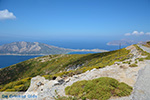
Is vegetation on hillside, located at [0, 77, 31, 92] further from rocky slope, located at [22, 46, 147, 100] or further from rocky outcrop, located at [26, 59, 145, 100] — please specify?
rocky outcrop, located at [26, 59, 145, 100]

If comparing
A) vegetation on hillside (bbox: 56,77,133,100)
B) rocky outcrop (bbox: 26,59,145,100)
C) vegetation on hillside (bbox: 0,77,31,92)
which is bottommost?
vegetation on hillside (bbox: 0,77,31,92)

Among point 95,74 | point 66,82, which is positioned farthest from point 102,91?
point 66,82

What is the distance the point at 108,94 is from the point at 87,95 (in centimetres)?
236

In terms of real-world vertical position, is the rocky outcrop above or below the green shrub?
below

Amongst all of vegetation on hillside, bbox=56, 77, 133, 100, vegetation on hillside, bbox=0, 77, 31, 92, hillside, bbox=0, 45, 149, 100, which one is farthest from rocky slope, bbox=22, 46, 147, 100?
vegetation on hillside, bbox=0, 77, 31, 92

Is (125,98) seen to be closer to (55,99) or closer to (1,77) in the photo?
(55,99)

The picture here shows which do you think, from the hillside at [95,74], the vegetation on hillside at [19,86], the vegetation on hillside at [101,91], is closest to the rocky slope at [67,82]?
the hillside at [95,74]

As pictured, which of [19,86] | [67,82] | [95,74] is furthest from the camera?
[19,86]

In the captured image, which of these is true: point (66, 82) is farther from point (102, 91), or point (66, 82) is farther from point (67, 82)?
point (102, 91)

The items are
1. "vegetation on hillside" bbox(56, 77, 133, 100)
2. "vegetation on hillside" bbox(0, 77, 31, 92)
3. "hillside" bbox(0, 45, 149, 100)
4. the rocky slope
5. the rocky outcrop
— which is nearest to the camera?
"vegetation on hillside" bbox(56, 77, 133, 100)

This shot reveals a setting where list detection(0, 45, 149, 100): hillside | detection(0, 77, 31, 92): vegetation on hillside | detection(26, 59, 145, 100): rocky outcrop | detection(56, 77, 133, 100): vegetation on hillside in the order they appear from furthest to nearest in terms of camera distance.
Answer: detection(0, 77, 31, 92): vegetation on hillside, detection(0, 45, 149, 100): hillside, detection(26, 59, 145, 100): rocky outcrop, detection(56, 77, 133, 100): vegetation on hillside

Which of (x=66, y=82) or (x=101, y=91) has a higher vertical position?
(x=101, y=91)

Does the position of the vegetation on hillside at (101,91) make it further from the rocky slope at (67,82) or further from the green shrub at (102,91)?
the rocky slope at (67,82)

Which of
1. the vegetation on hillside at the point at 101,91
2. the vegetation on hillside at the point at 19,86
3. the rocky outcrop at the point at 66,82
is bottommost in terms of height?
the vegetation on hillside at the point at 19,86
